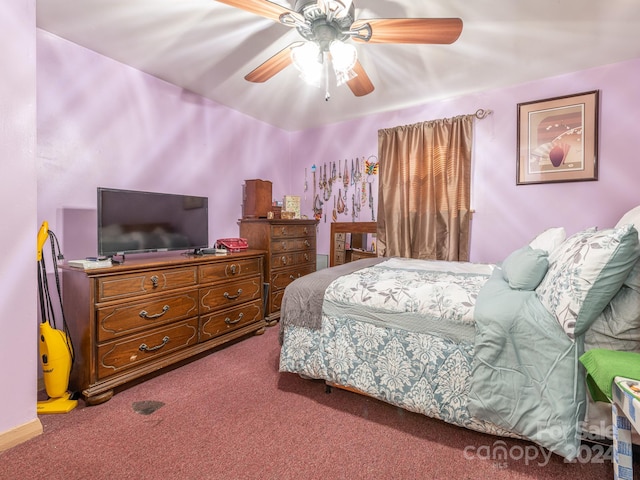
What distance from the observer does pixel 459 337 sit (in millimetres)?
1559

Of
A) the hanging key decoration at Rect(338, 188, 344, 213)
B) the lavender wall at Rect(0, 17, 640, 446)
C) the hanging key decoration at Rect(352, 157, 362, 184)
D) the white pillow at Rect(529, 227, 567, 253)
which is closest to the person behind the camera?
the lavender wall at Rect(0, 17, 640, 446)

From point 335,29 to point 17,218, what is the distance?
1953 millimetres

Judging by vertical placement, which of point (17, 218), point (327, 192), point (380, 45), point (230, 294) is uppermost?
point (380, 45)

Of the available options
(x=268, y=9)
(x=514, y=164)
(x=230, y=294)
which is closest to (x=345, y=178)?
(x=514, y=164)

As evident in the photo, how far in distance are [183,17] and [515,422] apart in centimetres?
297

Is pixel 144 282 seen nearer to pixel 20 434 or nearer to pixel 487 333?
pixel 20 434

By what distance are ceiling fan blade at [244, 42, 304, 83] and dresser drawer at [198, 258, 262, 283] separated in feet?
5.06

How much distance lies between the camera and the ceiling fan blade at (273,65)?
186 centimetres

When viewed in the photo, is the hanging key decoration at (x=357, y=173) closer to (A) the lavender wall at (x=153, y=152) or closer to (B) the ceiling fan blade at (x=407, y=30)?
(A) the lavender wall at (x=153, y=152)

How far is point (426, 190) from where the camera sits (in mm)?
3494

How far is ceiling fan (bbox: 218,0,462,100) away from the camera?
150cm

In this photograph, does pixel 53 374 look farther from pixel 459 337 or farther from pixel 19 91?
pixel 459 337

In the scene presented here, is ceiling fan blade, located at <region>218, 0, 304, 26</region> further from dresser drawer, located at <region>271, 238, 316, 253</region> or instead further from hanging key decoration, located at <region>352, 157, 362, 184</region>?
hanging key decoration, located at <region>352, 157, 362, 184</region>

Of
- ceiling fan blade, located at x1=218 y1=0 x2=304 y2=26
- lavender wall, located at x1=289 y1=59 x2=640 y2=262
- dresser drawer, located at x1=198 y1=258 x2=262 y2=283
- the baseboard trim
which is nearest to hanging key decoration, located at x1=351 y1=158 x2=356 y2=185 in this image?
lavender wall, located at x1=289 y1=59 x2=640 y2=262
